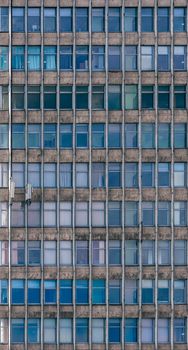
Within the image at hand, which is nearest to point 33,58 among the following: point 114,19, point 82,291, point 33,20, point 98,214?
point 33,20

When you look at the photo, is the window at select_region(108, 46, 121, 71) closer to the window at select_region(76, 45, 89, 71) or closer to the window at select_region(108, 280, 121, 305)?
the window at select_region(76, 45, 89, 71)

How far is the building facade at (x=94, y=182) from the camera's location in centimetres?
8075

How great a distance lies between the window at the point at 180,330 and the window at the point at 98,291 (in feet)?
22.6

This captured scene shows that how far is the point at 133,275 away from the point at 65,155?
12369mm

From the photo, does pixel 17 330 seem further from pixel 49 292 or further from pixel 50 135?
pixel 50 135

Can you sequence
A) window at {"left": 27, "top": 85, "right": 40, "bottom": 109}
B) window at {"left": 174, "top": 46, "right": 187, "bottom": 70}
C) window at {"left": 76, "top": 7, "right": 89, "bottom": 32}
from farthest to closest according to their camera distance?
window at {"left": 174, "top": 46, "right": 187, "bottom": 70} → window at {"left": 76, "top": 7, "right": 89, "bottom": 32} → window at {"left": 27, "top": 85, "right": 40, "bottom": 109}

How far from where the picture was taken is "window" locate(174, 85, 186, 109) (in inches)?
3194

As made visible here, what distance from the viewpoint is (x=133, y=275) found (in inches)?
3182

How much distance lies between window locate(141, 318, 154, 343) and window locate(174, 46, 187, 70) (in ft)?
75.2

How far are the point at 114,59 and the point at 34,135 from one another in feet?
32.6

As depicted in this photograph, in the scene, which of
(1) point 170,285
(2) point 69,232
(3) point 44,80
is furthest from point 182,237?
(3) point 44,80

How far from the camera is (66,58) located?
3201 inches

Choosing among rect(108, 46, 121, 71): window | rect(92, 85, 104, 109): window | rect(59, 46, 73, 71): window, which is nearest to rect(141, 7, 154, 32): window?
rect(108, 46, 121, 71): window

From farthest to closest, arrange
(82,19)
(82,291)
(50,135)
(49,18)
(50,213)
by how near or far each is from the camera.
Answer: (49,18)
(82,19)
(50,135)
(50,213)
(82,291)
